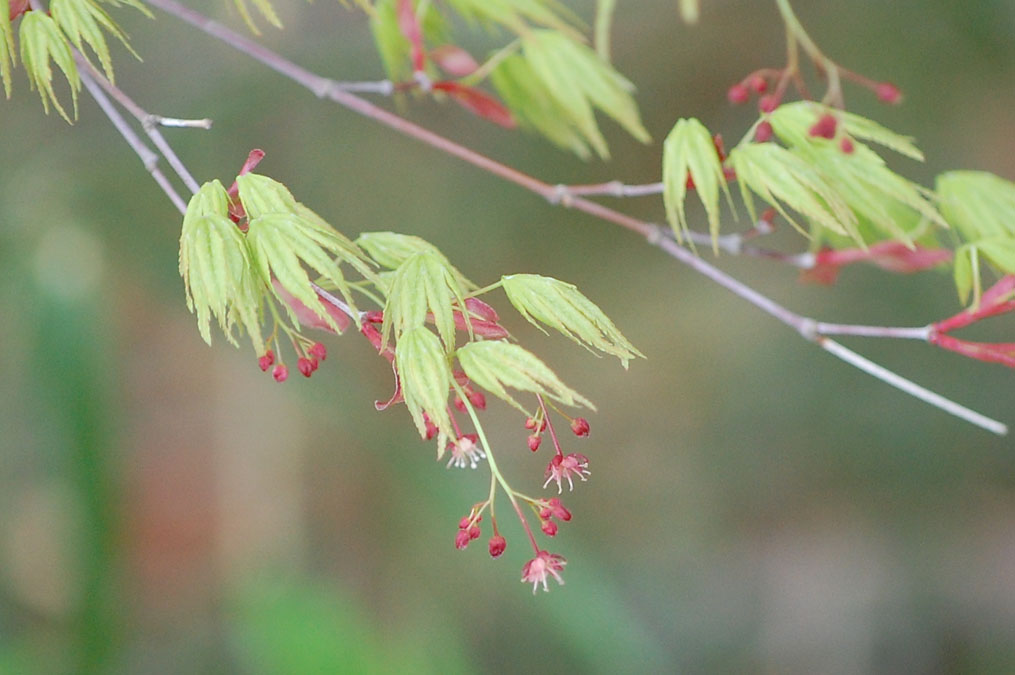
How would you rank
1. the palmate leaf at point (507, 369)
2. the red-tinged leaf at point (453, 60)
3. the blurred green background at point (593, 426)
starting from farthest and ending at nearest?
the blurred green background at point (593, 426) → the red-tinged leaf at point (453, 60) → the palmate leaf at point (507, 369)

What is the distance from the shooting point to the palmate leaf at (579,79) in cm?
46

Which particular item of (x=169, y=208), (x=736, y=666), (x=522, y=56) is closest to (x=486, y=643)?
(x=736, y=666)

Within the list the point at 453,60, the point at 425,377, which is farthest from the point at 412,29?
the point at 425,377

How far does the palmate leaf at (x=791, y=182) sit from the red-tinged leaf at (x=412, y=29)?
0.61 ft

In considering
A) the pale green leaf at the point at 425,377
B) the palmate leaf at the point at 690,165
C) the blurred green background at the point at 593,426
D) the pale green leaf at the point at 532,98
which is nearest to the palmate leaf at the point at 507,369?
the pale green leaf at the point at 425,377

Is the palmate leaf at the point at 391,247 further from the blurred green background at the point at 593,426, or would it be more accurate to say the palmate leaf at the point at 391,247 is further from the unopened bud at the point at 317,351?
the blurred green background at the point at 593,426

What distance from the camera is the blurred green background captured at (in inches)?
51.6

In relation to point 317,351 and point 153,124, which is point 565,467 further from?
point 153,124

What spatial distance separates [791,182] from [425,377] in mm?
196

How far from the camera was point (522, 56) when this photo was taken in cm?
54

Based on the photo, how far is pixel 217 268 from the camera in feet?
1.06

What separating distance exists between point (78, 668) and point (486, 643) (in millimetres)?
741

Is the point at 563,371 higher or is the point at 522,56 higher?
the point at 522,56

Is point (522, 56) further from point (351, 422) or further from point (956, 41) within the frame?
point (956, 41)
